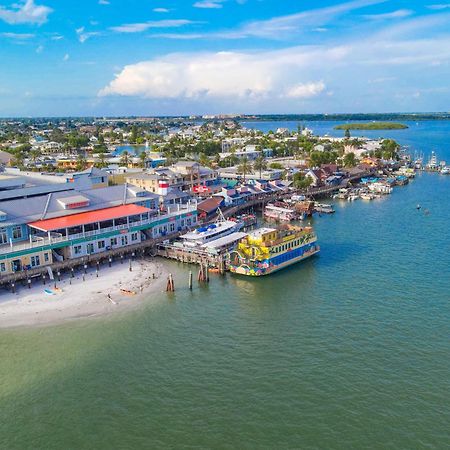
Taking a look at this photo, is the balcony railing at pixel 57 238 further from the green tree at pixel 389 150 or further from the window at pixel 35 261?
the green tree at pixel 389 150

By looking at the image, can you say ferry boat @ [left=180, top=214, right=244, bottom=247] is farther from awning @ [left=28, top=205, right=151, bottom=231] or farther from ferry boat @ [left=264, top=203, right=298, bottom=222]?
ferry boat @ [left=264, top=203, right=298, bottom=222]

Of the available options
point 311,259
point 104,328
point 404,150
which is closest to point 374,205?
point 311,259

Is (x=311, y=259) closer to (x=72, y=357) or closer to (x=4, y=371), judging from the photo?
(x=72, y=357)

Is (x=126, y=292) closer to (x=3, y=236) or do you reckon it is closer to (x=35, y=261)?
(x=35, y=261)

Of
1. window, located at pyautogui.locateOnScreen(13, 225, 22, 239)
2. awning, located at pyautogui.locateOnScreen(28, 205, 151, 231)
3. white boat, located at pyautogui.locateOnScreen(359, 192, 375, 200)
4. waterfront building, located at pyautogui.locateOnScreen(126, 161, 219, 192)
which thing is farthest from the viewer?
white boat, located at pyautogui.locateOnScreen(359, 192, 375, 200)

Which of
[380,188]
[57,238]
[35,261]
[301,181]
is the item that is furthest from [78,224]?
[380,188]

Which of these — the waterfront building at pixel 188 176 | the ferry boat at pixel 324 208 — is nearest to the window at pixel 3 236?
the waterfront building at pixel 188 176

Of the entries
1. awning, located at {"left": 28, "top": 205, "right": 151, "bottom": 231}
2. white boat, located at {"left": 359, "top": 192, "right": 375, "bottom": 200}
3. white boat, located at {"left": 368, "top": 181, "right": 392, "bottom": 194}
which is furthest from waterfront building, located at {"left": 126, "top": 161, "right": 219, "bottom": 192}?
white boat, located at {"left": 368, "top": 181, "right": 392, "bottom": 194}
